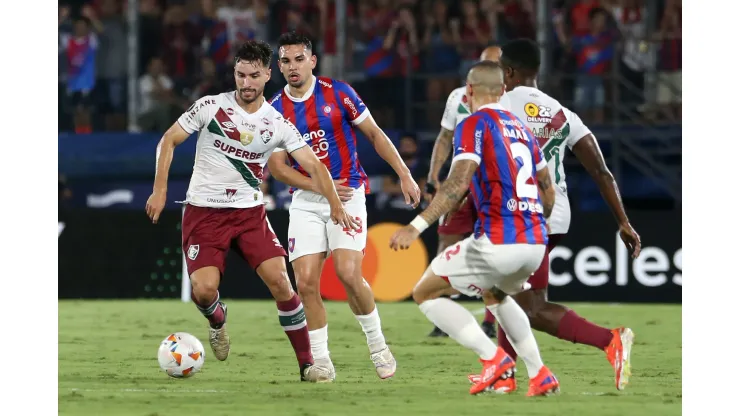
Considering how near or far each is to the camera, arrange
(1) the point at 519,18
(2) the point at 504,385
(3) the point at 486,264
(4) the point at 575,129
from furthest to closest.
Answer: (1) the point at 519,18 → (4) the point at 575,129 → (2) the point at 504,385 → (3) the point at 486,264

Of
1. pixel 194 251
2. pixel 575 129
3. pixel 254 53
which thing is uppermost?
pixel 254 53

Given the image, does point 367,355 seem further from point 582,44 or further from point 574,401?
point 582,44

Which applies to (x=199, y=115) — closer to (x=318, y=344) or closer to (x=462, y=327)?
(x=318, y=344)

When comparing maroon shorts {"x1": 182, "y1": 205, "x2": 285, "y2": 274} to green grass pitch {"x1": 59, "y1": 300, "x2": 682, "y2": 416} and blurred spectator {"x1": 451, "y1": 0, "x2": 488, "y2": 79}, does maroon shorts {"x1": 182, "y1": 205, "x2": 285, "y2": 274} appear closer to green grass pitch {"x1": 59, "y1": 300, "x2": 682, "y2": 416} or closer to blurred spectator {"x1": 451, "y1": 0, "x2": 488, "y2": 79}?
green grass pitch {"x1": 59, "y1": 300, "x2": 682, "y2": 416}

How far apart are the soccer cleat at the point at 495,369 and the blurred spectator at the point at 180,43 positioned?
1317cm

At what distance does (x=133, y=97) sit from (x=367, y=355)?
10.1 meters

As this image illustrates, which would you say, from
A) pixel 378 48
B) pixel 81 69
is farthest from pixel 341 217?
pixel 81 69

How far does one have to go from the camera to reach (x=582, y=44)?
61.2ft

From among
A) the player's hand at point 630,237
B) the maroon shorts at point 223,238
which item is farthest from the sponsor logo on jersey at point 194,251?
the player's hand at point 630,237

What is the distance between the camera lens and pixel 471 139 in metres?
7.30

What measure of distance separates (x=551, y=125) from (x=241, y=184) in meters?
2.10

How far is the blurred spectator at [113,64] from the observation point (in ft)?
63.8

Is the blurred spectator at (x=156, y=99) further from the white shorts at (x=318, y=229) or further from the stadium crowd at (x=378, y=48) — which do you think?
the white shorts at (x=318, y=229)
